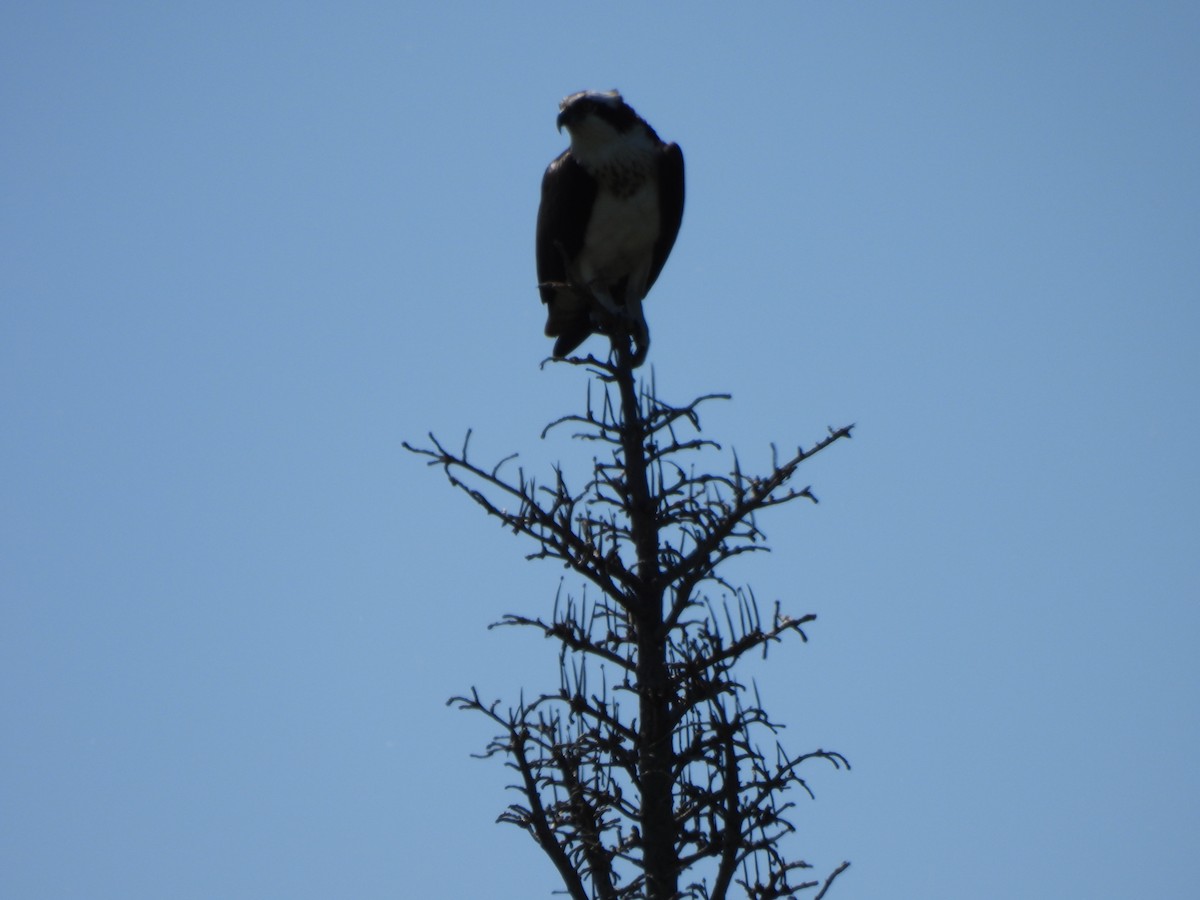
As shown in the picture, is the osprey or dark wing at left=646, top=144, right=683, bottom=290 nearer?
the osprey

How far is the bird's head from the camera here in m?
8.14

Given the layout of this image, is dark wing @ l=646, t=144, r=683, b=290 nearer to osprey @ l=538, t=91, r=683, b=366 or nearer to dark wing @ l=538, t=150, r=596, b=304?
osprey @ l=538, t=91, r=683, b=366

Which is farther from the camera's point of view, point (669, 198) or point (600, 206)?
point (669, 198)

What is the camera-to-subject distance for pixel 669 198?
8383 mm

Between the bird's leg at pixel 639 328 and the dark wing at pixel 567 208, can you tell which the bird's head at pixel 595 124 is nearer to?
the dark wing at pixel 567 208

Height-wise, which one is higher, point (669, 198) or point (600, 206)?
point (669, 198)

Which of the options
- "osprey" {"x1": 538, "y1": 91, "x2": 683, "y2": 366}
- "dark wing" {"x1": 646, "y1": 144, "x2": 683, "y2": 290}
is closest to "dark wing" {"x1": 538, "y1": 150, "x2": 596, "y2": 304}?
"osprey" {"x1": 538, "y1": 91, "x2": 683, "y2": 366}

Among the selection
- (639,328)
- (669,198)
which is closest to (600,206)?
(669,198)

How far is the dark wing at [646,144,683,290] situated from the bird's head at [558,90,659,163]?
A: 208 mm

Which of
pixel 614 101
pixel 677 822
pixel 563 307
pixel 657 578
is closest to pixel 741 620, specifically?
pixel 657 578

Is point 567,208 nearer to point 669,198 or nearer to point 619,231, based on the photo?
point 619,231

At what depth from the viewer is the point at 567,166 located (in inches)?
324

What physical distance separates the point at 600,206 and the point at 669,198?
454 mm

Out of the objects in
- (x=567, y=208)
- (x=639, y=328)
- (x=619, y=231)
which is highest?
(x=567, y=208)
